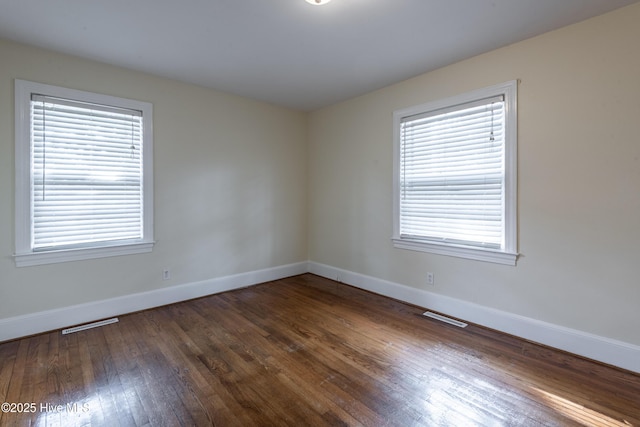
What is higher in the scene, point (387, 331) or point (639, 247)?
point (639, 247)

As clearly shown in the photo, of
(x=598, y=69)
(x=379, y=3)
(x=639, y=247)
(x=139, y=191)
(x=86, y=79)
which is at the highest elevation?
(x=379, y=3)

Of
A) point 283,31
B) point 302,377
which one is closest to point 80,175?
point 283,31

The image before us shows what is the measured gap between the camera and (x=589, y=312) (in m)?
2.31

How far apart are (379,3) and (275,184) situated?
2.79 metres

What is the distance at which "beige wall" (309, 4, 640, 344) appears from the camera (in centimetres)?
214

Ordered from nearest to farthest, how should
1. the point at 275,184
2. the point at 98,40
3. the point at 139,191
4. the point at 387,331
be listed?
the point at 98,40 → the point at 387,331 → the point at 139,191 → the point at 275,184

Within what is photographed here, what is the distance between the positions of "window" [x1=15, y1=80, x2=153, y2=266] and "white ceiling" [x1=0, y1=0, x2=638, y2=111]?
1.65 feet

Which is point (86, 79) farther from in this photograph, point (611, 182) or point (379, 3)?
point (611, 182)

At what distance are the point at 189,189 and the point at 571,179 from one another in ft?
12.4

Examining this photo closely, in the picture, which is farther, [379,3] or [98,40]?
[98,40]

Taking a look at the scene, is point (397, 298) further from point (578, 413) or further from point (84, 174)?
point (84, 174)

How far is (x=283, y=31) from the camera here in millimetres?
2420

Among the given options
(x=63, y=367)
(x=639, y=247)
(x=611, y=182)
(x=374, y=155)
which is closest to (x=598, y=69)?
(x=611, y=182)

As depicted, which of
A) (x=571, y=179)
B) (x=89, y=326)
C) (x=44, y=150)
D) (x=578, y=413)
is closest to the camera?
(x=578, y=413)
